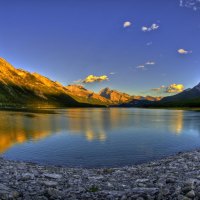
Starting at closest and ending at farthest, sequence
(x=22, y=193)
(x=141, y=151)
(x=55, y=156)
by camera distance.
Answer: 1. (x=22, y=193)
2. (x=55, y=156)
3. (x=141, y=151)

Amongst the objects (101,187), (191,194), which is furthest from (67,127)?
(191,194)

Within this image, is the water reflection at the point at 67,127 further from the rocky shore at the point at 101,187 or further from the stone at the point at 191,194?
the stone at the point at 191,194

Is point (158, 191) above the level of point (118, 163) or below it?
above

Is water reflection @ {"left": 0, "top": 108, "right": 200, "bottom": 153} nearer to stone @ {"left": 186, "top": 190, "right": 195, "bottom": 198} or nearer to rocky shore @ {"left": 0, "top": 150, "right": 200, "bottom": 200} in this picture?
rocky shore @ {"left": 0, "top": 150, "right": 200, "bottom": 200}

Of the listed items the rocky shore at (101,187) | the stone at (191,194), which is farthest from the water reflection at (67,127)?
the stone at (191,194)

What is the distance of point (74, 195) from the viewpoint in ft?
64.7

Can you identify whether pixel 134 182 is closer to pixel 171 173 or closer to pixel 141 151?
pixel 171 173

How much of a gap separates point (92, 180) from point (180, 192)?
10.00 meters

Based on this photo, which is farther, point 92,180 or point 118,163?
point 118,163

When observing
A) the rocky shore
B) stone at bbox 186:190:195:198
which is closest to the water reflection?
the rocky shore

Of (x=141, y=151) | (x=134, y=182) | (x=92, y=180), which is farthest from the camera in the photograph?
(x=141, y=151)

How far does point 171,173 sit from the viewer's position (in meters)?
27.5

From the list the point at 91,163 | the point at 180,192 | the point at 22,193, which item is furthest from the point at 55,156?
the point at 180,192

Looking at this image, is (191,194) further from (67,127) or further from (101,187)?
(67,127)
